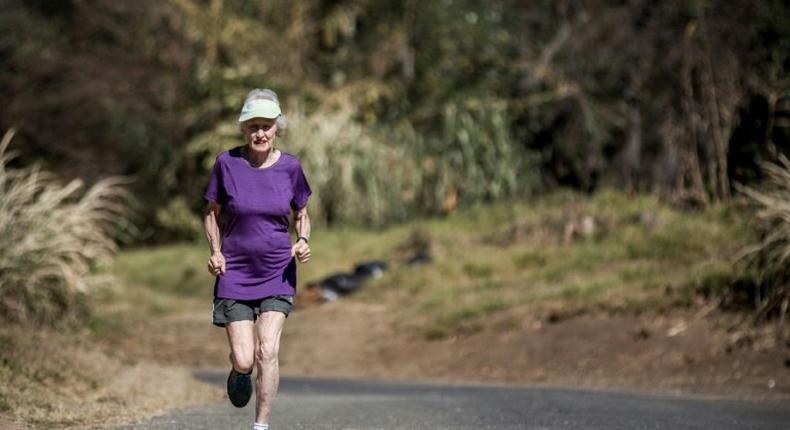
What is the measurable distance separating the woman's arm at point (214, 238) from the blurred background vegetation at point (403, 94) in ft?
40.9

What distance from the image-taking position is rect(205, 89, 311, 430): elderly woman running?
7.16m

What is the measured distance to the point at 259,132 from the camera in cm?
723

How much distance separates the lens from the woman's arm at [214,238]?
281 inches

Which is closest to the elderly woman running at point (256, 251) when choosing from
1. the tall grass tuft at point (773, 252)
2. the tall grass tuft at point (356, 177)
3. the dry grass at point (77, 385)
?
the dry grass at point (77, 385)

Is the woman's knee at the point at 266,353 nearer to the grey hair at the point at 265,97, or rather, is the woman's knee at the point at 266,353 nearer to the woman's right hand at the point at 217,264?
the woman's right hand at the point at 217,264

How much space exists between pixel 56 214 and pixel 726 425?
8388 mm

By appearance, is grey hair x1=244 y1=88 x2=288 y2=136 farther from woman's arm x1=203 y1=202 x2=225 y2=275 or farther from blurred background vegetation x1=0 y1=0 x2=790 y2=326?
blurred background vegetation x1=0 y1=0 x2=790 y2=326

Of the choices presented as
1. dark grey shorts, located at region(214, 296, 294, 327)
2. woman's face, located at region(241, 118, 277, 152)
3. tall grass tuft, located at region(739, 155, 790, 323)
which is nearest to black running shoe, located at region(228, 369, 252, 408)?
dark grey shorts, located at region(214, 296, 294, 327)

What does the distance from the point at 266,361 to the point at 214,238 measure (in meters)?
0.68

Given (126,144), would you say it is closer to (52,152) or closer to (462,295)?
(52,152)

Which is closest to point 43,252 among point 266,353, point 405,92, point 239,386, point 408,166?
point 239,386

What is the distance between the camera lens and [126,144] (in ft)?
97.7

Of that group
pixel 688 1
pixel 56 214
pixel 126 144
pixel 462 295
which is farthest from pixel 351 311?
pixel 126 144

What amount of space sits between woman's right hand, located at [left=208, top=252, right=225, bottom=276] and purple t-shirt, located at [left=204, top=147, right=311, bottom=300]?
0.04 metres
